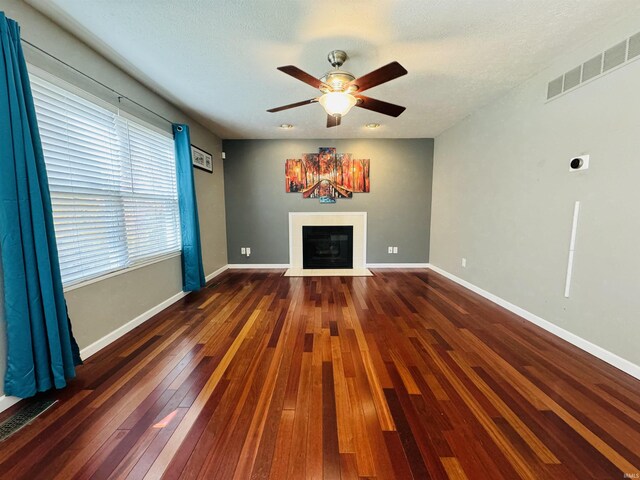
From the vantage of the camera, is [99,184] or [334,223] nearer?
[99,184]

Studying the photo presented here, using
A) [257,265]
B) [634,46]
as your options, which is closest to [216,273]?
[257,265]

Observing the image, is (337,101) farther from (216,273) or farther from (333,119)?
(216,273)

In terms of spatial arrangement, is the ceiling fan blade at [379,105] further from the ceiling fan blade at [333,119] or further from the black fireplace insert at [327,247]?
the black fireplace insert at [327,247]

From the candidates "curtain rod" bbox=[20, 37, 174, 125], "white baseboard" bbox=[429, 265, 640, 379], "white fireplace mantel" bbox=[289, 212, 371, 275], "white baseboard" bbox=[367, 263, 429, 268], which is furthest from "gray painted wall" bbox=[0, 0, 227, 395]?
"white baseboard" bbox=[429, 265, 640, 379]

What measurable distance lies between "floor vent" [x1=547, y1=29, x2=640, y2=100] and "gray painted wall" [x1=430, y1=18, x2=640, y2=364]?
5cm

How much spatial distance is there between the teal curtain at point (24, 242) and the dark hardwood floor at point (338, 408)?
11.0 inches

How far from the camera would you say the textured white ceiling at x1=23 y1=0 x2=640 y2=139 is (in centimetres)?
162

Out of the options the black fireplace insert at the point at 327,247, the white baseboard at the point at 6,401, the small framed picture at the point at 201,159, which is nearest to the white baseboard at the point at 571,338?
the black fireplace insert at the point at 327,247

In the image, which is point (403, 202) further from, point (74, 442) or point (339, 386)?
point (74, 442)

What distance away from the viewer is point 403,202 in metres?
4.75

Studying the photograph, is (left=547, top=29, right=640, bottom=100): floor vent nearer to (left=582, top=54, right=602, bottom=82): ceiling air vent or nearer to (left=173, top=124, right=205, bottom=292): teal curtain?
(left=582, top=54, right=602, bottom=82): ceiling air vent

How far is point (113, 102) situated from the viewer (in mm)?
2238

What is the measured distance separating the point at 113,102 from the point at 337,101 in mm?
2069

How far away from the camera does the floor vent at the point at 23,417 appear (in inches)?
50.7
